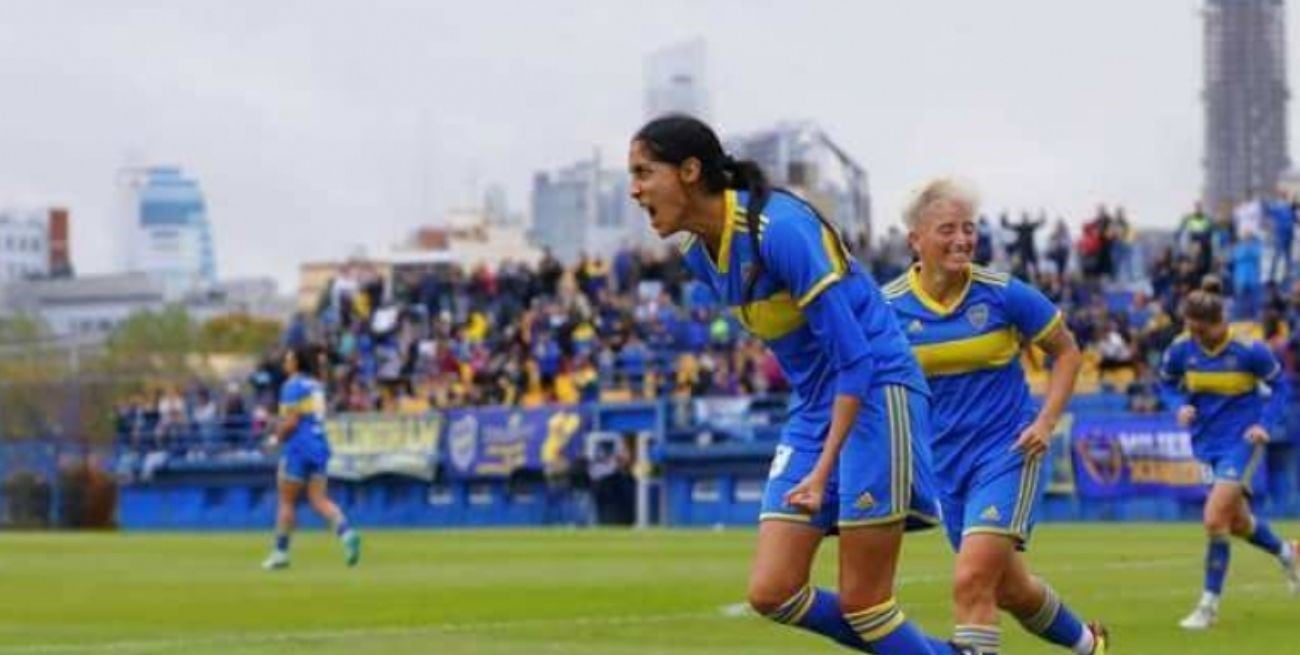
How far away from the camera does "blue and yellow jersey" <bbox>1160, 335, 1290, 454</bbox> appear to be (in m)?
20.2

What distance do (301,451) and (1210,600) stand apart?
1397 cm

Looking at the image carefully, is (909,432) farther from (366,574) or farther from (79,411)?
(79,411)

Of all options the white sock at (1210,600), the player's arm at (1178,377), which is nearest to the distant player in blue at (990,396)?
the white sock at (1210,600)

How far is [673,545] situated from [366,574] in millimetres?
8507

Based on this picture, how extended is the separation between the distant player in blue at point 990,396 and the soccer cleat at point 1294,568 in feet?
26.7

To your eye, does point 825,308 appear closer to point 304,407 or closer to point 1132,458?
point 304,407

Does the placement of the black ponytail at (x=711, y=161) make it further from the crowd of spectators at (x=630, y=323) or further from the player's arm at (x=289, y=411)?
the crowd of spectators at (x=630, y=323)

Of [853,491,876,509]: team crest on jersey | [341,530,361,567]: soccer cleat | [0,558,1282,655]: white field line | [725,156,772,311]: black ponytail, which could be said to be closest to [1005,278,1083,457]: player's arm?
[853,491,876,509]: team crest on jersey

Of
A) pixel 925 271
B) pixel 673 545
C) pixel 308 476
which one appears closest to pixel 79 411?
pixel 673 545

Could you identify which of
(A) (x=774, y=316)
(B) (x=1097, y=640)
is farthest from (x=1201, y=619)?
(A) (x=774, y=316)

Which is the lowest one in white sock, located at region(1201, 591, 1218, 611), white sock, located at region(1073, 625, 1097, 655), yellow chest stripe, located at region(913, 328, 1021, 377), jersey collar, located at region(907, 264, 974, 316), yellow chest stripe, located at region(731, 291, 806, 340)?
white sock, located at region(1201, 591, 1218, 611)

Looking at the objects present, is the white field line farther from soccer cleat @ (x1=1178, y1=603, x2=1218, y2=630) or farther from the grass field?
soccer cleat @ (x1=1178, y1=603, x2=1218, y2=630)

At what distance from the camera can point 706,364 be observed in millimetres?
54562

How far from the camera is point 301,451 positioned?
103 ft
